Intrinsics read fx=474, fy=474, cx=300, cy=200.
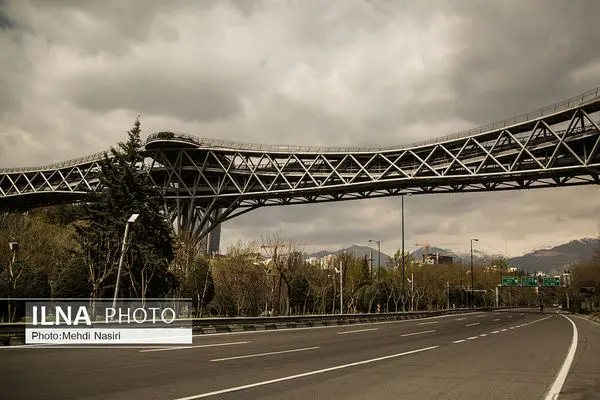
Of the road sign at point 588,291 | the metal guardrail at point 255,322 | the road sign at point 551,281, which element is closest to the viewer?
the metal guardrail at point 255,322

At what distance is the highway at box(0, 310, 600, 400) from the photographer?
8391 millimetres

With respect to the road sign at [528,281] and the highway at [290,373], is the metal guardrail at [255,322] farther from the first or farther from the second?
the road sign at [528,281]

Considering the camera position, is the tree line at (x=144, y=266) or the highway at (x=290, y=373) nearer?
the highway at (x=290, y=373)

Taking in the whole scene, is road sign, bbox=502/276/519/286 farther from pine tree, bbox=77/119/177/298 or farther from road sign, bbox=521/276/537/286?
pine tree, bbox=77/119/177/298

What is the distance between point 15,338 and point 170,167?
2085 inches

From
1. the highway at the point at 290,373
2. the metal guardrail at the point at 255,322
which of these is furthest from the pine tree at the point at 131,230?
the highway at the point at 290,373

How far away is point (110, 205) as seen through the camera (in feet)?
116

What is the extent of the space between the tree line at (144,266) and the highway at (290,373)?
50.3 feet

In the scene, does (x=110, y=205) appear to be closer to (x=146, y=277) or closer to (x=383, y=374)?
(x=146, y=277)

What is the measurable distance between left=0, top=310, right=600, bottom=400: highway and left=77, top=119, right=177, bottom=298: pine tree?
18.9 meters

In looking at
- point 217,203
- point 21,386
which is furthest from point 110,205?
point 217,203

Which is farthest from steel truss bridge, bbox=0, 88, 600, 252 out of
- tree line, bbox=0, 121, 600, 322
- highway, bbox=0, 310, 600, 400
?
highway, bbox=0, 310, 600, 400

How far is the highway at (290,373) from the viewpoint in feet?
27.5

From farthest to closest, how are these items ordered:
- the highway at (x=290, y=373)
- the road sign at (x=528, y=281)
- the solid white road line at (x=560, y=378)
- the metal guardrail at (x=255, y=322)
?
1. the road sign at (x=528, y=281)
2. the metal guardrail at (x=255, y=322)
3. the solid white road line at (x=560, y=378)
4. the highway at (x=290, y=373)
